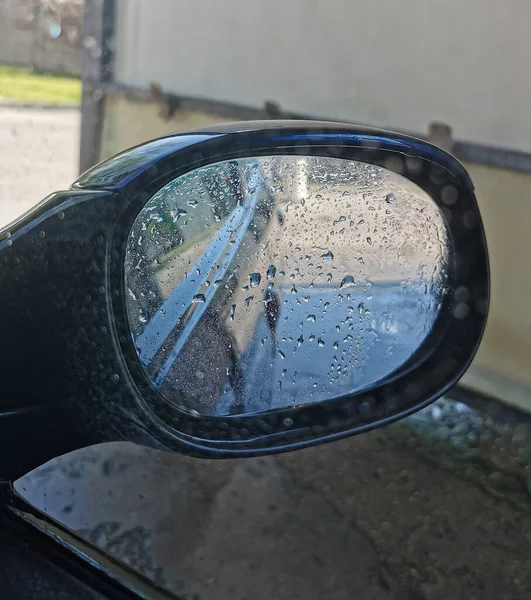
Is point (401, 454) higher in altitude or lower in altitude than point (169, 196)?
lower

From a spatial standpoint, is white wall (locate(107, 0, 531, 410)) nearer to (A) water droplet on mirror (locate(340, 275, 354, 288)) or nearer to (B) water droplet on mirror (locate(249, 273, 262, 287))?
(A) water droplet on mirror (locate(340, 275, 354, 288))

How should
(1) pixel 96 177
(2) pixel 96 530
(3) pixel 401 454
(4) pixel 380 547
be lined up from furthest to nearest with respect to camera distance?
(3) pixel 401 454 → (4) pixel 380 547 → (2) pixel 96 530 → (1) pixel 96 177

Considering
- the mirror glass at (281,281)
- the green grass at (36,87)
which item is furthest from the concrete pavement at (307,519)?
the green grass at (36,87)

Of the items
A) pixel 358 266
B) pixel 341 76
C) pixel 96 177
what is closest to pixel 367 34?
pixel 341 76

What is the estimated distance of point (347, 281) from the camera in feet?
6.22

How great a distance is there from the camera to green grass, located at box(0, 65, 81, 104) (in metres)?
8.20

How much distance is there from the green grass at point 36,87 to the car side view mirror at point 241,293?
660 centimetres

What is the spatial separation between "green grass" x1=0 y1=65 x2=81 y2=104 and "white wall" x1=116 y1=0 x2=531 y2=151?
1346 mm

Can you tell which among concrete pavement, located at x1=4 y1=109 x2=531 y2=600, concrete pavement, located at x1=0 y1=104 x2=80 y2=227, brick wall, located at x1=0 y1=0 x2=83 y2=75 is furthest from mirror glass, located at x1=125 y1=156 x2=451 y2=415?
brick wall, located at x1=0 y1=0 x2=83 y2=75

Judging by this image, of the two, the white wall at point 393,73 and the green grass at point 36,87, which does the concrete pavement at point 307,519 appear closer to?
the white wall at point 393,73

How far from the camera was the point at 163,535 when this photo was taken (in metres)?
2.32

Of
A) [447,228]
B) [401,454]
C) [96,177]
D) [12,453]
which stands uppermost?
[96,177]

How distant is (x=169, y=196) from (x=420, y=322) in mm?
879

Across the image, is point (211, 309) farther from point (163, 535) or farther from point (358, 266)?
point (163, 535)
